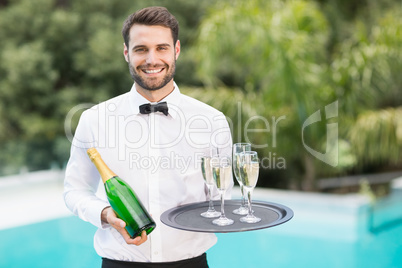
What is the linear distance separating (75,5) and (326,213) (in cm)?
983

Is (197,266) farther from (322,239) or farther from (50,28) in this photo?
(50,28)

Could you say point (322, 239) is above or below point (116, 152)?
below

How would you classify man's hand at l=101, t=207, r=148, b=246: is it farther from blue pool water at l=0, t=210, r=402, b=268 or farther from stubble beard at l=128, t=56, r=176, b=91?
blue pool water at l=0, t=210, r=402, b=268

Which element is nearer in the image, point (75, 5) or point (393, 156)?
point (393, 156)

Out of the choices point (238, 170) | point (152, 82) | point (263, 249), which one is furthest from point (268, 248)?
point (152, 82)

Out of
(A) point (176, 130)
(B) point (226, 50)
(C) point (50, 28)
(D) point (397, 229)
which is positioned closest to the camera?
(A) point (176, 130)

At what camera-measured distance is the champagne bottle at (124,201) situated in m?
1.67

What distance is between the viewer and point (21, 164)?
8250 millimetres

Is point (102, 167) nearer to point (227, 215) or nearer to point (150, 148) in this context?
point (150, 148)

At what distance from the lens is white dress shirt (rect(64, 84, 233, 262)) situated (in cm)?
179

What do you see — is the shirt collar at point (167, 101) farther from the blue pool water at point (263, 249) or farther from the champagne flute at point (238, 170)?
the blue pool water at point (263, 249)

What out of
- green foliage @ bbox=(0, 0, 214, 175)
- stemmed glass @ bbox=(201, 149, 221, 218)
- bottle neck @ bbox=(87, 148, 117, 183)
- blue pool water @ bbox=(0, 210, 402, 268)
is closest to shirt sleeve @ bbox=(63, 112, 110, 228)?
bottle neck @ bbox=(87, 148, 117, 183)

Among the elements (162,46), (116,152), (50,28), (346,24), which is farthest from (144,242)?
(50,28)

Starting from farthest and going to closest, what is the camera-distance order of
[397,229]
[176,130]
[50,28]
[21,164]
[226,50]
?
[50,28] → [21,164] → [226,50] → [397,229] → [176,130]
